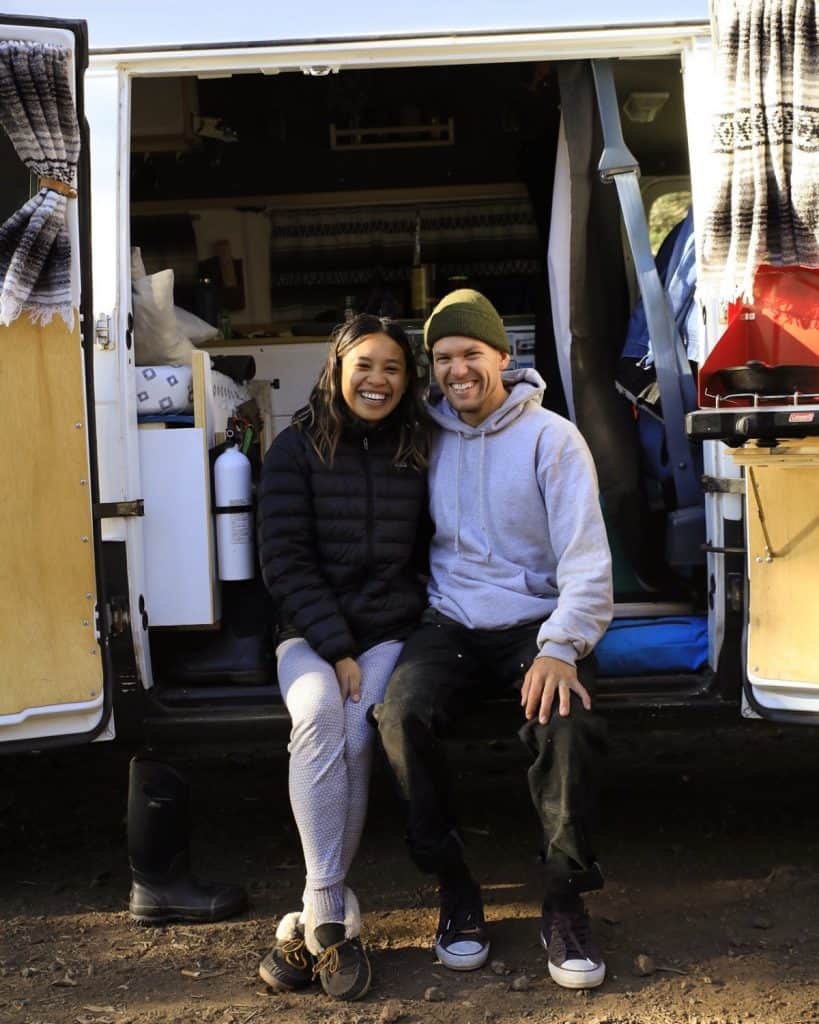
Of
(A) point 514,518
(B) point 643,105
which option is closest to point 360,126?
(B) point 643,105

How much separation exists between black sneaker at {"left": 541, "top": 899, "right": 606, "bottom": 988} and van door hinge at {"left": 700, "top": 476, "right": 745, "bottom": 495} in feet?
3.80

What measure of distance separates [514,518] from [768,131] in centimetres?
120

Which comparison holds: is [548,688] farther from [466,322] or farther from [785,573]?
[466,322]

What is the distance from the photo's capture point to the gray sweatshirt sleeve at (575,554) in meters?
A: 3.08

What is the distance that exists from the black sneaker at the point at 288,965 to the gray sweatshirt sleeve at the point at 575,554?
94cm

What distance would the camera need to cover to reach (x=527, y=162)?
5.64 metres

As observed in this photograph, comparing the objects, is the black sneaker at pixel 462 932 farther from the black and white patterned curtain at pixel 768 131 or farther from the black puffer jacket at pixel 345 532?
the black and white patterned curtain at pixel 768 131

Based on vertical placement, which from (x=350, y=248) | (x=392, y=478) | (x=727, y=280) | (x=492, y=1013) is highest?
(x=350, y=248)

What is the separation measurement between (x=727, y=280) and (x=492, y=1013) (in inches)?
75.6

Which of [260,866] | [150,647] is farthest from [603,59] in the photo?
[260,866]

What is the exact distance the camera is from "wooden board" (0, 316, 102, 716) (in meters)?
3.09

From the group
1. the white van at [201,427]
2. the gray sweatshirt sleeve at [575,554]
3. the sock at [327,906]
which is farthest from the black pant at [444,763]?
the white van at [201,427]

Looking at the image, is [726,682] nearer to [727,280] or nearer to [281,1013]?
[727,280]

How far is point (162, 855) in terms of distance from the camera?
3344 millimetres
